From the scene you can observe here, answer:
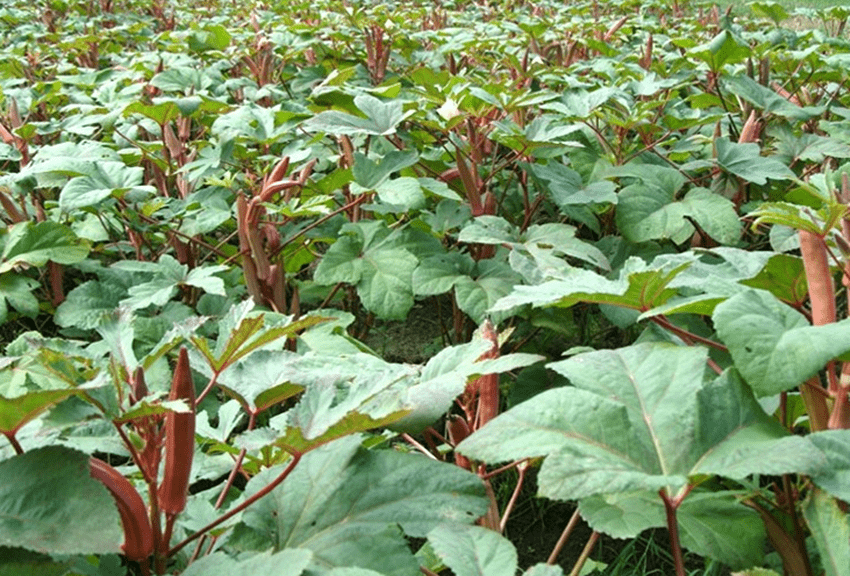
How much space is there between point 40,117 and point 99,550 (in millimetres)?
2511

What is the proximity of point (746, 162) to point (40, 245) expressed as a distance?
1591 millimetres

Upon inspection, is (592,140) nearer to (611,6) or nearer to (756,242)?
(756,242)

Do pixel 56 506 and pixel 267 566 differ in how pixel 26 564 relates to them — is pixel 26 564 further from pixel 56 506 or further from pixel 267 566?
pixel 267 566

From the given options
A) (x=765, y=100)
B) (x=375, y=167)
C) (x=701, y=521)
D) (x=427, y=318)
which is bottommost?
(x=427, y=318)

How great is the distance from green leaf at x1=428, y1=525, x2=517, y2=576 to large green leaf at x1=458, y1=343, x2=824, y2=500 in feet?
0.24

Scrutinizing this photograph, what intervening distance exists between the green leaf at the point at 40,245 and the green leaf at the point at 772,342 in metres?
1.54

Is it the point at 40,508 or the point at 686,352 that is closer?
the point at 40,508

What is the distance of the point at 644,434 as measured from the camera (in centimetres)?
81

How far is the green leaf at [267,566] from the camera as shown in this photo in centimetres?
69

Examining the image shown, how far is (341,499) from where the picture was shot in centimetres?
86

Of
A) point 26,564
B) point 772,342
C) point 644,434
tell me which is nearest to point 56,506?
point 26,564

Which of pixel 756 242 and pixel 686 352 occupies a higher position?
pixel 686 352

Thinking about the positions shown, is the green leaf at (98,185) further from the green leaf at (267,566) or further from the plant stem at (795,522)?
the plant stem at (795,522)

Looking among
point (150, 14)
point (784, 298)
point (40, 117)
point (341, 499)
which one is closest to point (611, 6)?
point (150, 14)
